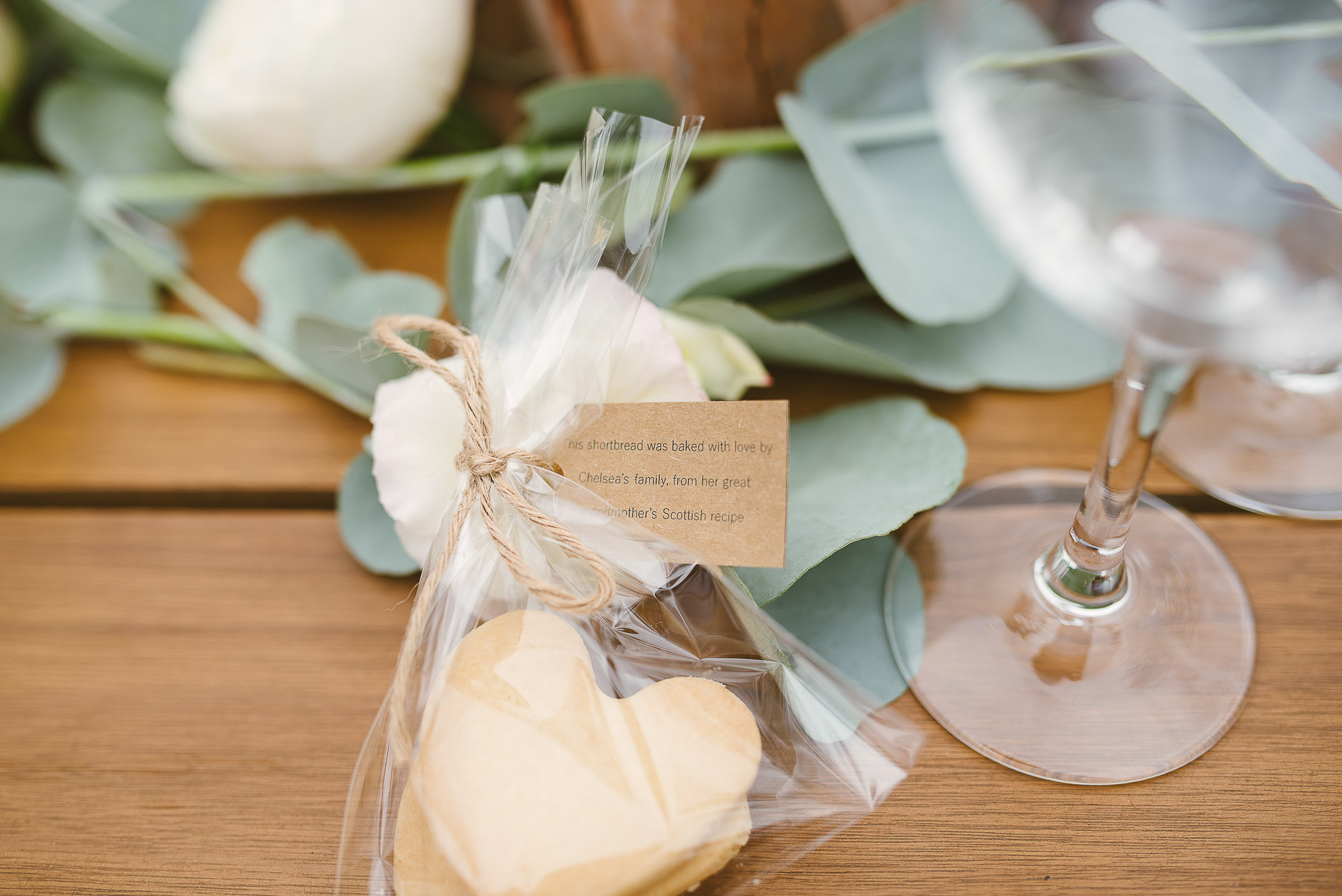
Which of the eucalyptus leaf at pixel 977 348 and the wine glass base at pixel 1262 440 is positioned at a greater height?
the eucalyptus leaf at pixel 977 348

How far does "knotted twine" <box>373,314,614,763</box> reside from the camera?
30cm

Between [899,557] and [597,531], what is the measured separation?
157mm

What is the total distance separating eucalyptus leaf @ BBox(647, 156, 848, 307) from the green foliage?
0.14 metres

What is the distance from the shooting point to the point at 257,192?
→ 24.1 inches

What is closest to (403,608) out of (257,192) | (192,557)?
(192,557)

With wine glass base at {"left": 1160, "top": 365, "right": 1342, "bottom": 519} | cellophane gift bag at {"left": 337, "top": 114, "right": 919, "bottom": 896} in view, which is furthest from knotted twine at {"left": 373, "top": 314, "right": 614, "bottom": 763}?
→ wine glass base at {"left": 1160, "top": 365, "right": 1342, "bottom": 519}

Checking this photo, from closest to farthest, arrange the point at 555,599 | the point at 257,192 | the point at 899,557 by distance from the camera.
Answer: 1. the point at 555,599
2. the point at 899,557
3. the point at 257,192

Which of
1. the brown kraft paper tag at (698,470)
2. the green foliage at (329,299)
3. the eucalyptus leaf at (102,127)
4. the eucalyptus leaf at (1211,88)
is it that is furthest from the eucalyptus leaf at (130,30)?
the eucalyptus leaf at (1211,88)

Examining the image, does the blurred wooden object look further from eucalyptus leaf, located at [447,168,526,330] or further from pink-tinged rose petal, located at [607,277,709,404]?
pink-tinged rose petal, located at [607,277,709,404]

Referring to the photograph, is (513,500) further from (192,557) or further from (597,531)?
(192,557)

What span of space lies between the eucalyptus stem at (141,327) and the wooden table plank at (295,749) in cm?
12

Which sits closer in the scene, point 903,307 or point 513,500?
point 513,500

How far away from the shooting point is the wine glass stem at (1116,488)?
291mm

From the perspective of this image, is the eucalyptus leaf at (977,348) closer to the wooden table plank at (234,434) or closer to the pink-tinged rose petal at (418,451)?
the wooden table plank at (234,434)
